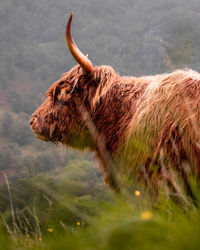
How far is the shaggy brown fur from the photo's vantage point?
288 centimetres

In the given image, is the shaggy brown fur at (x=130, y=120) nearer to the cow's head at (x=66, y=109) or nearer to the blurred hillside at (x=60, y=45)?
the cow's head at (x=66, y=109)

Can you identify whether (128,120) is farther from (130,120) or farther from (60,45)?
(60,45)

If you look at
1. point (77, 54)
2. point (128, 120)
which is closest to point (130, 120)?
point (128, 120)

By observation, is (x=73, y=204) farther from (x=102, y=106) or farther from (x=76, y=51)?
(x=76, y=51)

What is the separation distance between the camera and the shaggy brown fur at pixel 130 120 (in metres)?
2.88

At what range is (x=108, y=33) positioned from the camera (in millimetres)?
103062

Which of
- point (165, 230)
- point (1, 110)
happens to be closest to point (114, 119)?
point (165, 230)

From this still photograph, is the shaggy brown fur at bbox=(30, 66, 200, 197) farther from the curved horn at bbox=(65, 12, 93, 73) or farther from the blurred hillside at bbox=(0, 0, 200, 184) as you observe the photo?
the blurred hillside at bbox=(0, 0, 200, 184)

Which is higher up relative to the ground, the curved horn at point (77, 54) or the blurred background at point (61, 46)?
the curved horn at point (77, 54)

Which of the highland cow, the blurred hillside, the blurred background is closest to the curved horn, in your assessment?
the highland cow

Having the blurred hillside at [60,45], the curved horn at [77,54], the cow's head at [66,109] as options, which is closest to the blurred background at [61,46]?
the blurred hillside at [60,45]

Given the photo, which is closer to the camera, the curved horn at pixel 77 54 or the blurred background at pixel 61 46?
the curved horn at pixel 77 54

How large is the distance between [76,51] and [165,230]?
286 centimetres

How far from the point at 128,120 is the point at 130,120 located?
0.03 meters
